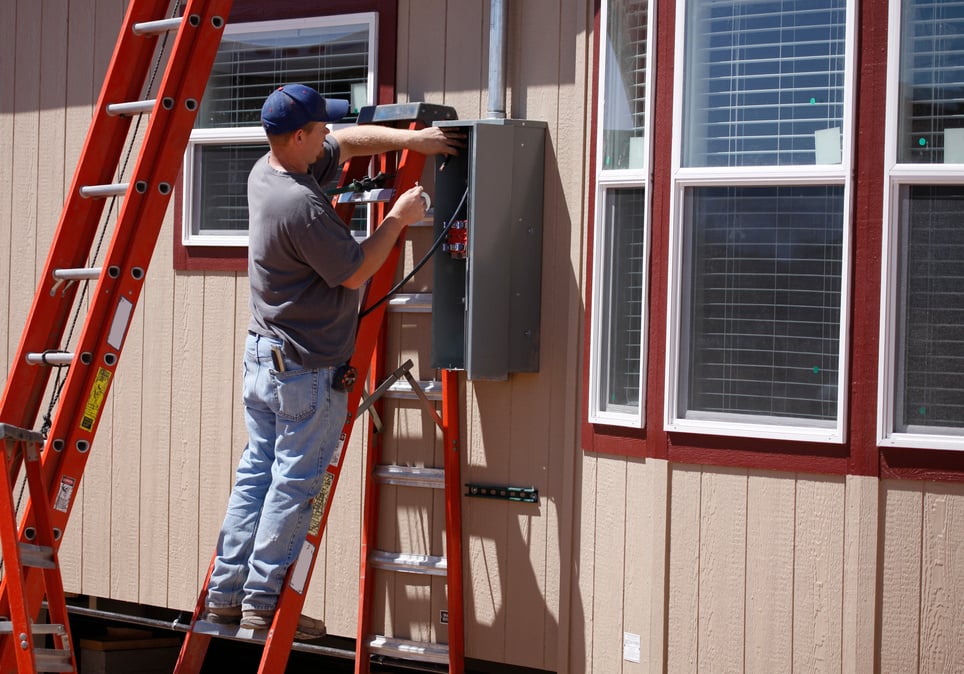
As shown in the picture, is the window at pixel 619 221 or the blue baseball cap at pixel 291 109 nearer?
the blue baseball cap at pixel 291 109

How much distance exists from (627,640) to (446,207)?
206 centimetres

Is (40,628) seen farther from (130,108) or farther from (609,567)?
(609,567)

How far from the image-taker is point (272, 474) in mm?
4613

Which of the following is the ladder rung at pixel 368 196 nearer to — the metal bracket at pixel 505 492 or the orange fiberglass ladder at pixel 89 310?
the orange fiberglass ladder at pixel 89 310

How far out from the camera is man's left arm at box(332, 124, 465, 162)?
5070mm

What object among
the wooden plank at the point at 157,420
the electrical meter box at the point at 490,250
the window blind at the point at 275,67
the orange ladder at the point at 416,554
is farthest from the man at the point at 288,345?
the wooden plank at the point at 157,420

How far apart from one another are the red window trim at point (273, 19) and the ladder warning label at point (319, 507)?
1879 mm

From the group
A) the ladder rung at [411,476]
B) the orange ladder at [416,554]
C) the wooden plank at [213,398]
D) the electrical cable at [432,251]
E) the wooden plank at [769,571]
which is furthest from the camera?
the wooden plank at [213,398]

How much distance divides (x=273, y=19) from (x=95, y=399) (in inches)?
101

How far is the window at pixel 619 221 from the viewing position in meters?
5.24

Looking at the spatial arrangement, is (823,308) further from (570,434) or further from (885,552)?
(570,434)

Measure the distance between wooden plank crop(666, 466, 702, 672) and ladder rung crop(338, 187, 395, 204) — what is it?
1.65 meters

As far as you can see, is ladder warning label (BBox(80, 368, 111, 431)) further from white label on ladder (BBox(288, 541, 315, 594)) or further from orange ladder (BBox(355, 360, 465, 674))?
orange ladder (BBox(355, 360, 465, 674))

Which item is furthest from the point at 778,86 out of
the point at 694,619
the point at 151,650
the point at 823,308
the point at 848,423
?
the point at 151,650
